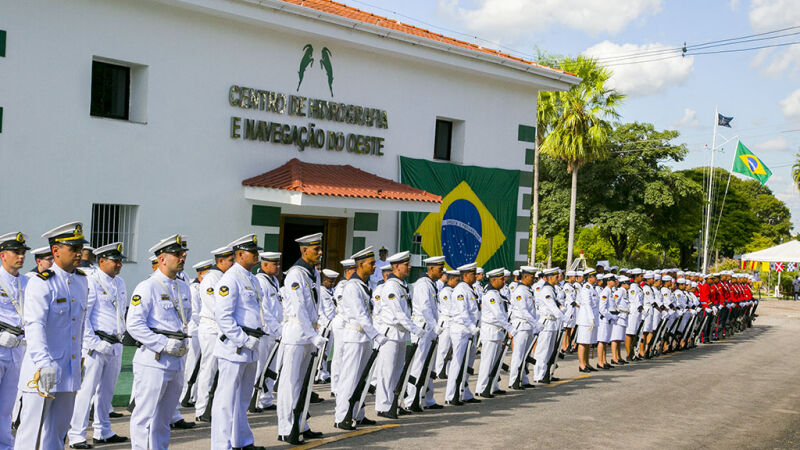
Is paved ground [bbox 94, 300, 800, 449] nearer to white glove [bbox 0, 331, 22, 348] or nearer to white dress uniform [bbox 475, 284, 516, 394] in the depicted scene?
white dress uniform [bbox 475, 284, 516, 394]

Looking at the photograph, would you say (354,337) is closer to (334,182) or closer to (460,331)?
(460,331)

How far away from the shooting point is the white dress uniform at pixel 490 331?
12.3m

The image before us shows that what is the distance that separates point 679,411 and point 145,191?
32.1ft

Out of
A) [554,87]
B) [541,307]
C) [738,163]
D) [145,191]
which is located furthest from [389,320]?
[738,163]

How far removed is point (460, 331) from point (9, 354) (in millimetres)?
6655

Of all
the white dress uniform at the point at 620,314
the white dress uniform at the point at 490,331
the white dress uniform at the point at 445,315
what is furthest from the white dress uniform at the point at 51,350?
the white dress uniform at the point at 620,314

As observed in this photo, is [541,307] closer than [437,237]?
Yes

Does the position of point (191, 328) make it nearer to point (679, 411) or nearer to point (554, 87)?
point (679, 411)

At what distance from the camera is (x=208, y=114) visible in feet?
50.7

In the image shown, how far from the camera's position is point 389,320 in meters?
10.0

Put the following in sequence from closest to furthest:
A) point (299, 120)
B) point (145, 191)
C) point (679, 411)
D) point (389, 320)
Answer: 1. point (389, 320)
2. point (679, 411)
3. point (145, 191)
4. point (299, 120)

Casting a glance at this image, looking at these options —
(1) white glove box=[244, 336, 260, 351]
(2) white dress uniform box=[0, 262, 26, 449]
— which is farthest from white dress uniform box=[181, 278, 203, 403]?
(2) white dress uniform box=[0, 262, 26, 449]

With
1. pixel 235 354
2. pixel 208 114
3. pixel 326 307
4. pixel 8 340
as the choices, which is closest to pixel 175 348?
pixel 235 354

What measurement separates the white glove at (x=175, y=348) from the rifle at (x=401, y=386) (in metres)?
3.98
